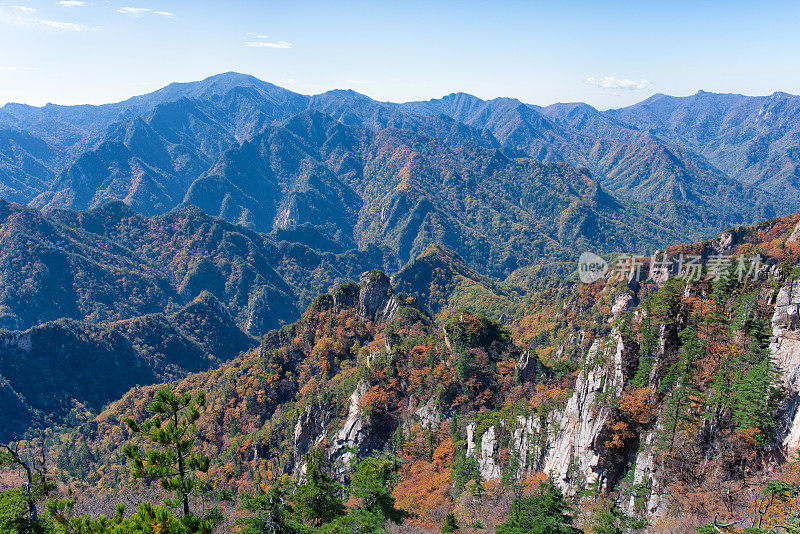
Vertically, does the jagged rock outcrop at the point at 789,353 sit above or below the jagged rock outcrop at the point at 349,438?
above

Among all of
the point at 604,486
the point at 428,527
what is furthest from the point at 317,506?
the point at 604,486

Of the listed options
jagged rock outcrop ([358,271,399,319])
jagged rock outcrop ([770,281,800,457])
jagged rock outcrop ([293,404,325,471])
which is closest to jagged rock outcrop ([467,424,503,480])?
jagged rock outcrop ([770,281,800,457])

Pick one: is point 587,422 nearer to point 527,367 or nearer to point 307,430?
point 527,367

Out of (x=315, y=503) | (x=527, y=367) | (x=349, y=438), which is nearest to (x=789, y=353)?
(x=527, y=367)

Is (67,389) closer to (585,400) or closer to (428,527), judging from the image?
(428,527)

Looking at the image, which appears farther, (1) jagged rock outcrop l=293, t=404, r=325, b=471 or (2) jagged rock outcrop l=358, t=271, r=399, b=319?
(2) jagged rock outcrop l=358, t=271, r=399, b=319

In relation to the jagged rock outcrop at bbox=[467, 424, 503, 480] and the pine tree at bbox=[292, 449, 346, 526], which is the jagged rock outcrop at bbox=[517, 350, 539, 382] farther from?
the pine tree at bbox=[292, 449, 346, 526]

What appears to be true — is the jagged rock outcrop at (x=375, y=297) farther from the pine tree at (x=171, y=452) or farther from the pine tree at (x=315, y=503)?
the pine tree at (x=171, y=452)

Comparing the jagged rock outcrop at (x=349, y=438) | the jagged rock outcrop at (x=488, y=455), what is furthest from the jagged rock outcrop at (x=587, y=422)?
the jagged rock outcrop at (x=349, y=438)
